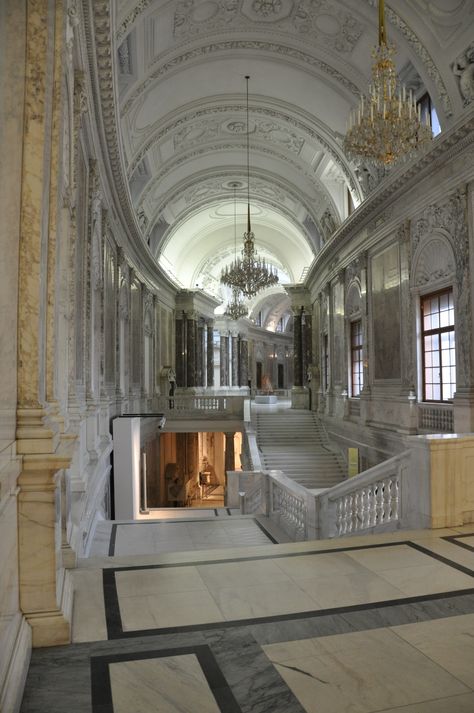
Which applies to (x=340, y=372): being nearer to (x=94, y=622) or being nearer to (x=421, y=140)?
(x=421, y=140)

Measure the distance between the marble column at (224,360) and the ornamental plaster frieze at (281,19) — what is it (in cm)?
2452

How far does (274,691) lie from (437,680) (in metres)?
0.85

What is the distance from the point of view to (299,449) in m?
17.5

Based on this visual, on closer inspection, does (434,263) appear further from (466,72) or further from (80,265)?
(80,265)

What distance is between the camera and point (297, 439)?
18750 millimetres

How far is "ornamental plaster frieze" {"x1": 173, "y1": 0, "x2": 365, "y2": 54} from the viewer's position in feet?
38.2

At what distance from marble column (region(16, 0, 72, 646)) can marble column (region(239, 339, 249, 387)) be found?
1335 inches

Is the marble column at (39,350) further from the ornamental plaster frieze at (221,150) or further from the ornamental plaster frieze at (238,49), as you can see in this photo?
the ornamental plaster frieze at (221,150)

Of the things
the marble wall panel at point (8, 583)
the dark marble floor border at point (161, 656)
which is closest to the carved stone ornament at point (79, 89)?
the marble wall panel at point (8, 583)

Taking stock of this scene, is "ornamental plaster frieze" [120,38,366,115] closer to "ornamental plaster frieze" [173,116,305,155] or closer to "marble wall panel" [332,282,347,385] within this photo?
"ornamental plaster frieze" [173,116,305,155]

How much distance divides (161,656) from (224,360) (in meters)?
33.4

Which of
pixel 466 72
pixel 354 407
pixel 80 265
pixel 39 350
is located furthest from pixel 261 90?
pixel 39 350

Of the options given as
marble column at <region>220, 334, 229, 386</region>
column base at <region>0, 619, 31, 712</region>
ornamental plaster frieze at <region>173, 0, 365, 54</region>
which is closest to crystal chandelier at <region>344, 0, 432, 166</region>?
ornamental plaster frieze at <region>173, 0, 365, 54</region>

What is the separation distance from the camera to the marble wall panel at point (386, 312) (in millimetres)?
13367
